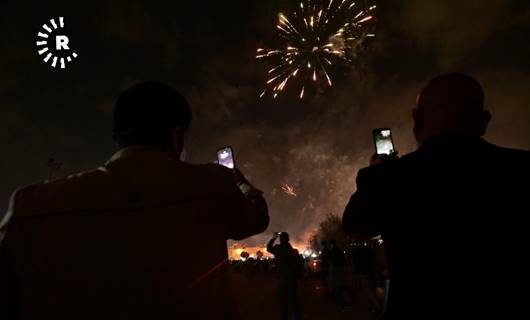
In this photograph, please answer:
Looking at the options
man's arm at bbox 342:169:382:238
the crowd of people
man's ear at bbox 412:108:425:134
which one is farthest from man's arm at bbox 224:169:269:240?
man's ear at bbox 412:108:425:134

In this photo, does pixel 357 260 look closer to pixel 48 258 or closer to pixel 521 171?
pixel 521 171

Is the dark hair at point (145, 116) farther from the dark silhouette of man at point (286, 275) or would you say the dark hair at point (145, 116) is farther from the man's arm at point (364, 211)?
the dark silhouette of man at point (286, 275)

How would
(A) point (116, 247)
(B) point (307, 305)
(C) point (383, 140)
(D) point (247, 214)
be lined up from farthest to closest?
(B) point (307, 305), (C) point (383, 140), (D) point (247, 214), (A) point (116, 247)

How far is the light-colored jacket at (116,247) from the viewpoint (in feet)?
5.65

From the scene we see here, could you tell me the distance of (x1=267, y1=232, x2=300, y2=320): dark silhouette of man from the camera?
1070cm

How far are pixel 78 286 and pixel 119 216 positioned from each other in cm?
31

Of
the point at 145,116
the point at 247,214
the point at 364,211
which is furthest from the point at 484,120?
the point at 145,116

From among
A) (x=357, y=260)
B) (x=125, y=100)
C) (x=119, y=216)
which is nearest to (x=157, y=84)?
(x=125, y=100)

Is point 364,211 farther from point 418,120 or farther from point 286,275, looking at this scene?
point 286,275

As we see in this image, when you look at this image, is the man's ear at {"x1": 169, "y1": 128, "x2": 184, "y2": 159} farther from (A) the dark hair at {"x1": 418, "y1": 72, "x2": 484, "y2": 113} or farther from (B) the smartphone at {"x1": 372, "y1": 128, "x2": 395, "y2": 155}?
(B) the smartphone at {"x1": 372, "y1": 128, "x2": 395, "y2": 155}

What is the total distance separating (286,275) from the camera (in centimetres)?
1081

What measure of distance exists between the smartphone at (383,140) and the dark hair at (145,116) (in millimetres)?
3756

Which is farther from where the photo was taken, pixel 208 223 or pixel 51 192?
pixel 208 223

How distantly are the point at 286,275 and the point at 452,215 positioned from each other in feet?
29.7
